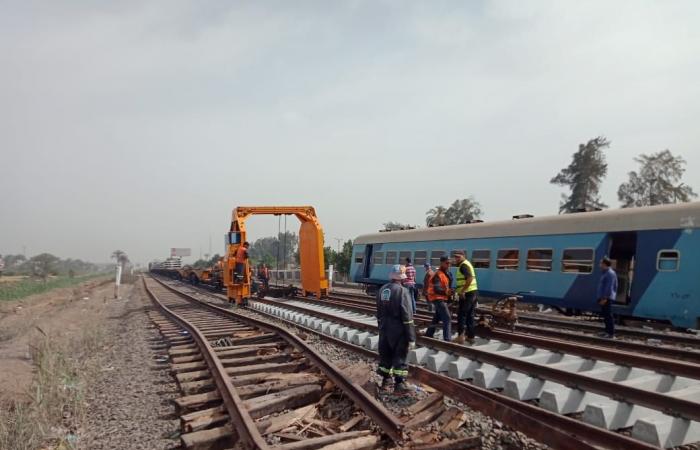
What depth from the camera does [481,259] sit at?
15.4m

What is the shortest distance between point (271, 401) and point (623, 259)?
1033 cm

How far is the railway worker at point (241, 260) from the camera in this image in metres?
16.6

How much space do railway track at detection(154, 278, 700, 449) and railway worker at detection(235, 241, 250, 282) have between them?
9499mm

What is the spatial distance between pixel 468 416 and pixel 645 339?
7.52 metres

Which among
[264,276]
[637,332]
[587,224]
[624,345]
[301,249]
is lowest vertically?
[637,332]

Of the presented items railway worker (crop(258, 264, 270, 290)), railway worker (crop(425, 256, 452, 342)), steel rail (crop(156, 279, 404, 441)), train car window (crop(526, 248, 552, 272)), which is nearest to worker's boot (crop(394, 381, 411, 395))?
steel rail (crop(156, 279, 404, 441))

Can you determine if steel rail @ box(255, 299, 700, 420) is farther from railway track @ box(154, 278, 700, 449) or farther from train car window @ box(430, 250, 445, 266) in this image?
train car window @ box(430, 250, 445, 266)

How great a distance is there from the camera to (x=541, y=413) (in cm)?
446

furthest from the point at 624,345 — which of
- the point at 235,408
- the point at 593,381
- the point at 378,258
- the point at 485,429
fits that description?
the point at 378,258

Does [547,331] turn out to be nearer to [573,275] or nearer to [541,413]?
[573,275]

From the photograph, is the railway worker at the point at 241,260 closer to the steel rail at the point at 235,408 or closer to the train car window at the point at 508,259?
the train car window at the point at 508,259

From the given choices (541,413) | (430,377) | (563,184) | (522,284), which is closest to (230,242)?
(522,284)

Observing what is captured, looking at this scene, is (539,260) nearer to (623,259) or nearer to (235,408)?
(623,259)

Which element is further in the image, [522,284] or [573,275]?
[522,284]
